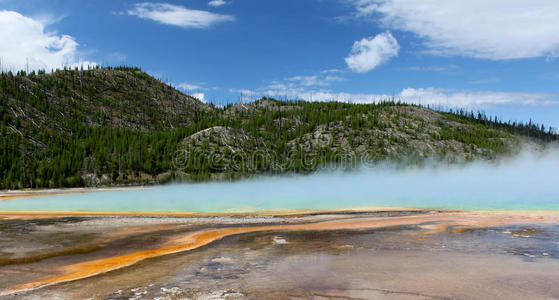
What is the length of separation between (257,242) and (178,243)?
3.77 m

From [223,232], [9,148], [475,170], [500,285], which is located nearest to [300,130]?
[475,170]

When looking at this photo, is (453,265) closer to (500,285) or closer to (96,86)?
(500,285)

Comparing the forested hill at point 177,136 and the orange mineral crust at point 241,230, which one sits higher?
the forested hill at point 177,136

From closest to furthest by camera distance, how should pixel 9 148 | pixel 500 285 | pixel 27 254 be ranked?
1. pixel 500 285
2. pixel 27 254
3. pixel 9 148

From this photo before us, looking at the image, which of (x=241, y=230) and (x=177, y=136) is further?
(x=177, y=136)

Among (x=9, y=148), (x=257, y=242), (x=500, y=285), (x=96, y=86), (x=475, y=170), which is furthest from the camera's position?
(x=96, y=86)

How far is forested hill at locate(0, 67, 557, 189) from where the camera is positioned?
98875 mm

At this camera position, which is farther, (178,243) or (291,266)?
(178,243)

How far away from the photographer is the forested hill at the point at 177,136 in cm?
9888

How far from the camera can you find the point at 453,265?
13.4 meters

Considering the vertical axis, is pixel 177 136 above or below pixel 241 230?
above

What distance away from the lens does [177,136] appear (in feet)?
409

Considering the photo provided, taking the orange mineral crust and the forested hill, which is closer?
the orange mineral crust

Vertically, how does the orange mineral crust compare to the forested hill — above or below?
below
